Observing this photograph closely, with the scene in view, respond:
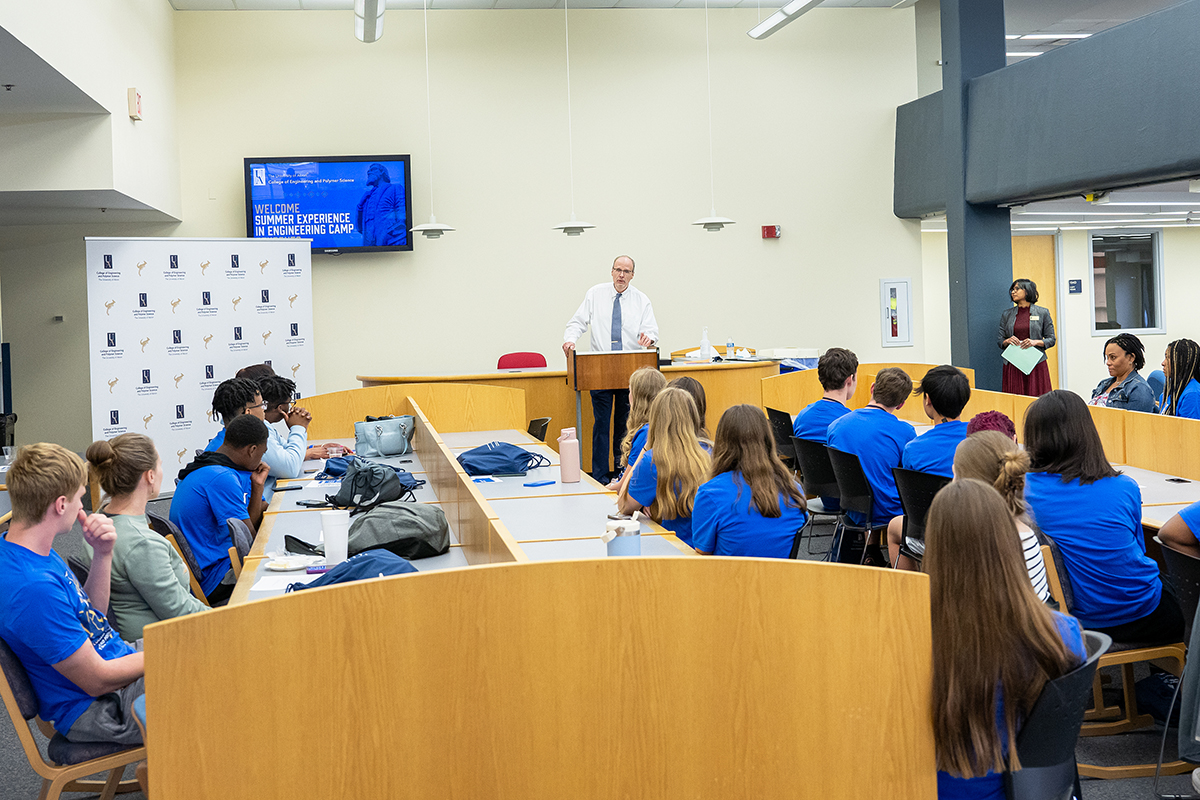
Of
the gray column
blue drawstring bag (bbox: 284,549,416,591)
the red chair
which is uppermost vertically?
the gray column

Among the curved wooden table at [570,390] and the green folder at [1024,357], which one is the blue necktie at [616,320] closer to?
the curved wooden table at [570,390]

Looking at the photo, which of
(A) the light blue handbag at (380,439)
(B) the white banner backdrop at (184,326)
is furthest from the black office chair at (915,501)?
(B) the white banner backdrop at (184,326)

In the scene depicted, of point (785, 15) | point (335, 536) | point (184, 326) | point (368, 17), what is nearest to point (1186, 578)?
point (335, 536)

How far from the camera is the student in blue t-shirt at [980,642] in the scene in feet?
5.47

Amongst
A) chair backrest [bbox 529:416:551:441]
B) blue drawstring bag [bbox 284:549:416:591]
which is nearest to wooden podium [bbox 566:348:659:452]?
chair backrest [bbox 529:416:551:441]

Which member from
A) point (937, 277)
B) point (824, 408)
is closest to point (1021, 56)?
point (937, 277)

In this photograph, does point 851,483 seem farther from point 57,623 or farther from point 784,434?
point 57,623

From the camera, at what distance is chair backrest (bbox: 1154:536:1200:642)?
2461 millimetres

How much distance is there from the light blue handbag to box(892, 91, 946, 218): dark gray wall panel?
606cm

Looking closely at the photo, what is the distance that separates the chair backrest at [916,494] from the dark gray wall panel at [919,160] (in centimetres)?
637

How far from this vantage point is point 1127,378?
555cm

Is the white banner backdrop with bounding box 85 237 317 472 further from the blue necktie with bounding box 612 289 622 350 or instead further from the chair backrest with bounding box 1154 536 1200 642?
the chair backrest with bounding box 1154 536 1200 642

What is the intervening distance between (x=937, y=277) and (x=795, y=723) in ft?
40.0

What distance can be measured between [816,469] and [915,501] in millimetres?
1415
